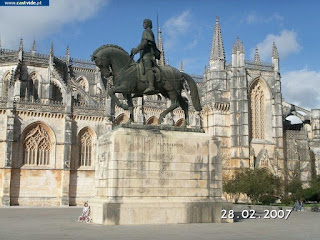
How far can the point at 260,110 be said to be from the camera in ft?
183

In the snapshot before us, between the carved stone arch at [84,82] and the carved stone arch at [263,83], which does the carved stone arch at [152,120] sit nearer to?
the carved stone arch at [84,82]

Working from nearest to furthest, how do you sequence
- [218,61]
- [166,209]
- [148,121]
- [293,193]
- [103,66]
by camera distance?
1. [166,209]
2. [103,66]
3. [293,193]
4. [148,121]
5. [218,61]

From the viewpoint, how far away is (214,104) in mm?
52938

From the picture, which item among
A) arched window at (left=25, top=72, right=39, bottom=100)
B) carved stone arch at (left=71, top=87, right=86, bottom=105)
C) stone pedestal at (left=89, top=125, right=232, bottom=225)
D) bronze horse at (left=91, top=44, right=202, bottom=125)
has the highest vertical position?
arched window at (left=25, top=72, right=39, bottom=100)

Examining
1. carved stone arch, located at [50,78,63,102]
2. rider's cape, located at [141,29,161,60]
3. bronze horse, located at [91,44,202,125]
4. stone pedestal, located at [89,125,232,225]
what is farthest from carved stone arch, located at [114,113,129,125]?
stone pedestal, located at [89,125,232,225]

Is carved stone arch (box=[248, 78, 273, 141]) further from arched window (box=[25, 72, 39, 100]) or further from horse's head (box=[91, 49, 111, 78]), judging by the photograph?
horse's head (box=[91, 49, 111, 78])

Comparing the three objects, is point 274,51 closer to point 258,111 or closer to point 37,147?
point 258,111

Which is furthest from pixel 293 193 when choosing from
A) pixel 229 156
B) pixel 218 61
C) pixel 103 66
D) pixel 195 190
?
pixel 103 66

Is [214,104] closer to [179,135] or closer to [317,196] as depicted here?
[317,196]

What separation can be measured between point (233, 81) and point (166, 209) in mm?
39692

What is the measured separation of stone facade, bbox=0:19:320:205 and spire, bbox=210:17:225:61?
0.13 m

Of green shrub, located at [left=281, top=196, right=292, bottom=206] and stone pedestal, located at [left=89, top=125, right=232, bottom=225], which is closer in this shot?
stone pedestal, located at [left=89, top=125, right=232, bottom=225]

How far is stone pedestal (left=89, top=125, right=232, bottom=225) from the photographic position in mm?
15453

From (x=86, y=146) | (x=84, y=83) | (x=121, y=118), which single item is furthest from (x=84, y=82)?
(x=86, y=146)
